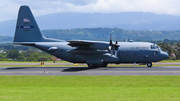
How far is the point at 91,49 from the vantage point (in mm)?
40719

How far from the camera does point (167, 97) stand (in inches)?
614

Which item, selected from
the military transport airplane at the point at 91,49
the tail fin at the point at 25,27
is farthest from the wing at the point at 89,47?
the tail fin at the point at 25,27

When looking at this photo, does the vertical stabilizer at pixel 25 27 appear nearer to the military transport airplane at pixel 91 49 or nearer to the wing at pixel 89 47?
the military transport airplane at pixel 91 49

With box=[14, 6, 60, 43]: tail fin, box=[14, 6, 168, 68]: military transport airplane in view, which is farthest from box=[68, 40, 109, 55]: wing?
box=[14, 6, 60, 43]: tail fin

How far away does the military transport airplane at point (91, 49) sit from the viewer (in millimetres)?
40438

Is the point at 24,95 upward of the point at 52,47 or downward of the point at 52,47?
downward

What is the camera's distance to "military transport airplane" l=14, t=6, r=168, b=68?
40438 millimetres

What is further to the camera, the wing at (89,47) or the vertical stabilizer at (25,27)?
the vertical stabilizer at (25,27)

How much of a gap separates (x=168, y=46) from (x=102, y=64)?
58684 millimetres

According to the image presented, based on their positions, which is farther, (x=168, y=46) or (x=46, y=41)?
(x=168, y=46)

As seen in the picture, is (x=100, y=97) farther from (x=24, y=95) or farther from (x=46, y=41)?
(x=46, y=41)

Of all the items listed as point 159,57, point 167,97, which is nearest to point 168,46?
point 159,57

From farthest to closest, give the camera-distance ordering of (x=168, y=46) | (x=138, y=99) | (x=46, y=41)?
(x=168, y=46) < (x=46, y=41) < (x=138, y=99)

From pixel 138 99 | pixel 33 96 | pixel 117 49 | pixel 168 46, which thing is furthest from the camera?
pixel 168 46
